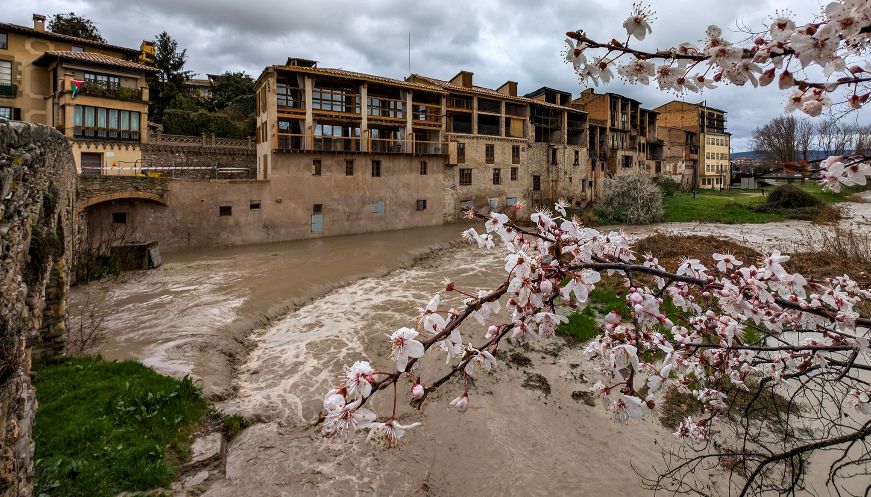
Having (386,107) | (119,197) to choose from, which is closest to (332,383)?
(119,197)

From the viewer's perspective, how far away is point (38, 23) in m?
29.9

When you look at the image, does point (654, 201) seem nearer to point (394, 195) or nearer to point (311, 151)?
point (394, 195)

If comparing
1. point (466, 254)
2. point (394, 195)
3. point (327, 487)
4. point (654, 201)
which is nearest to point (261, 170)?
point (394, 195)

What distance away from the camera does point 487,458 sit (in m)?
7.23

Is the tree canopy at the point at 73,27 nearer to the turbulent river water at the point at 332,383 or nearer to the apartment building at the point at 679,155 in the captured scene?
the turbulent river water at the point at 332,383

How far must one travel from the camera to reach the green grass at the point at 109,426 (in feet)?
18.5

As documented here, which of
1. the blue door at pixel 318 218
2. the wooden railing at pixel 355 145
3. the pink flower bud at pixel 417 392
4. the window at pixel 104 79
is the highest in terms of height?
the window at pixel 104 79

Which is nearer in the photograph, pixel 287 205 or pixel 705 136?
pixel 287 205

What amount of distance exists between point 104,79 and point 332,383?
30683 millimetres

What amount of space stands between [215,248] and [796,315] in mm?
25394

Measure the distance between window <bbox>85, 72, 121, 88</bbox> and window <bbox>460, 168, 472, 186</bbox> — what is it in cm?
2437

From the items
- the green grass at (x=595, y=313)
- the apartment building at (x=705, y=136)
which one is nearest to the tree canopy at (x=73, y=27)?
the green grass at (x=595, y=313)

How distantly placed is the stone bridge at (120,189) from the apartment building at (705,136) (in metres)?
65.3

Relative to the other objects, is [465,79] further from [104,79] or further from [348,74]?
[104,79]
